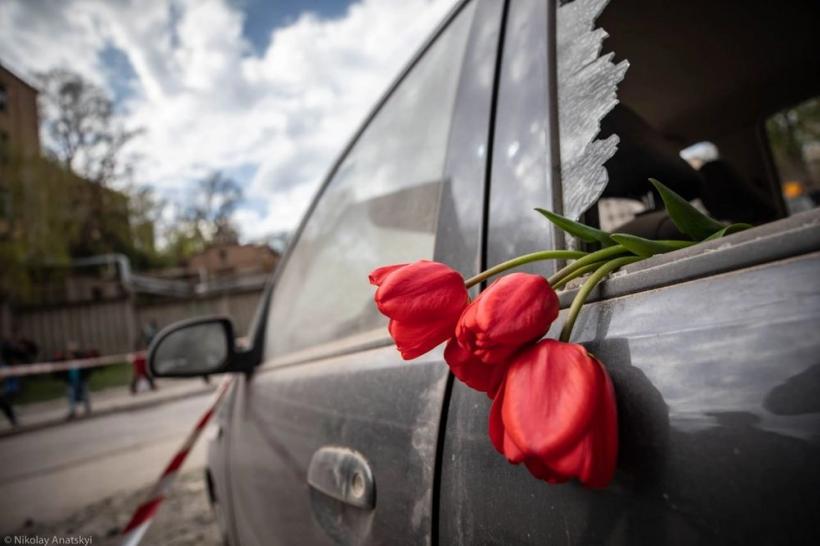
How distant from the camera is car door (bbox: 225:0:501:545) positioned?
87 centimetres

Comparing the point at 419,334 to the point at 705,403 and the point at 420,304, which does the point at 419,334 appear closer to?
the point at 420,304

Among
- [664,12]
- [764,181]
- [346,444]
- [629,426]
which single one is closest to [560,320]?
[629,426]

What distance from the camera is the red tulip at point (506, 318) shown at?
17.6 inches

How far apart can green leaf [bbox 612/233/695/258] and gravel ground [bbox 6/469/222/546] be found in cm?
357

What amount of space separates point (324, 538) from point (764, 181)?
8.85 feet

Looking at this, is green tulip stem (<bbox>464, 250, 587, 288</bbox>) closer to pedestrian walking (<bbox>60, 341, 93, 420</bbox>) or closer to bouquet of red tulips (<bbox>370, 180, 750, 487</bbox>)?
bouquet of red tulips (<bbox>370, 180, 750, 487</bbox>)

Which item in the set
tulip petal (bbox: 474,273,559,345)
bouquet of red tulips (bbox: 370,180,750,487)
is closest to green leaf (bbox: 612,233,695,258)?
bouquet of red tulips (bbox: 370,180,750,487)

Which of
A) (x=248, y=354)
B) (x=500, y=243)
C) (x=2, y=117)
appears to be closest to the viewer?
(x=500, y=243)

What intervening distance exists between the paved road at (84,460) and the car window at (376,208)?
455cm

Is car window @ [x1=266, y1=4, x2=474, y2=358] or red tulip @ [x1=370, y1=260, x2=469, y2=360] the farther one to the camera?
car window @ [x1=266, y1=4, x2=474, y2=358]

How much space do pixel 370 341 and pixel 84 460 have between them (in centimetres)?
771

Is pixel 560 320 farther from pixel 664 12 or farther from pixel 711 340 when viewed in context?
pixel 664 12

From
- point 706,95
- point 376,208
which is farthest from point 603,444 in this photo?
point 706,95

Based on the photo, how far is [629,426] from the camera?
1.61 ft
